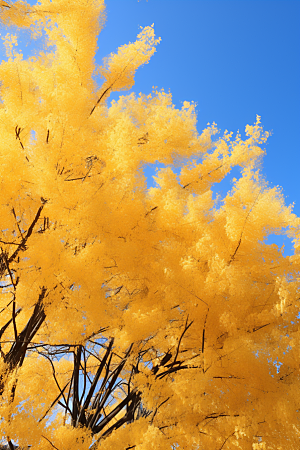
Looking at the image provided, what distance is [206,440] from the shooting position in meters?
3.22

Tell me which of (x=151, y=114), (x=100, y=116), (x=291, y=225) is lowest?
(x=291, y=225)

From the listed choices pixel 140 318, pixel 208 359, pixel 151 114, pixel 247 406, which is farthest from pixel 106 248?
pixel 151 114

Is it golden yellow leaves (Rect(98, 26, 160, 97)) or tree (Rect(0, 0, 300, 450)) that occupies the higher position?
golden yellow leaves (Rect(98, 26, 160, 97))

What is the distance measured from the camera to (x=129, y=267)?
3.29 m

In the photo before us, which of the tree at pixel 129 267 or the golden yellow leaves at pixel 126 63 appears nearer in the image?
the tree at pixel 129 267

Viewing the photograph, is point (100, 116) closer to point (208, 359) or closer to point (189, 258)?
point (189, 258)

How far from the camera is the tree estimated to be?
2.78 metres

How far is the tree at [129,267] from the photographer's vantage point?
9.13 ft

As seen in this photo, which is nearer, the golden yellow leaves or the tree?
the tree

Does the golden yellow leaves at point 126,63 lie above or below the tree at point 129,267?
above

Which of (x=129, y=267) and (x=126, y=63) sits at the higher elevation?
(x=126, y=63)

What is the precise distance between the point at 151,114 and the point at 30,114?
2.05 metres

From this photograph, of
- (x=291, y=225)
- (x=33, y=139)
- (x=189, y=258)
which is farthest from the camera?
(x=291, y=225)

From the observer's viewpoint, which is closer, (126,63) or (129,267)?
(129,267)
